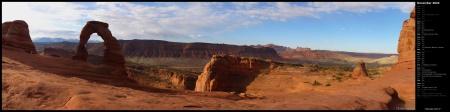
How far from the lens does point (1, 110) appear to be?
7.74m

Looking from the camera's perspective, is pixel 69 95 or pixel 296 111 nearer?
pixel 296 111

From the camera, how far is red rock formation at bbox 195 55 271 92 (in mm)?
31578

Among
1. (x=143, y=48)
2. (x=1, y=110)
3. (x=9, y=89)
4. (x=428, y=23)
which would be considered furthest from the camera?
(x=143, y=48)

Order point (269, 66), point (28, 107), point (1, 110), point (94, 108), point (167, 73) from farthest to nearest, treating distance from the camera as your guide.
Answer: point (167, 73), point (269, 66), point (28, 107), point (1, 110), point (94, 108)

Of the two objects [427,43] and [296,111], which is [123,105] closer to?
[296,111]

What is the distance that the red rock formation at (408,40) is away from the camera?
20.7 m

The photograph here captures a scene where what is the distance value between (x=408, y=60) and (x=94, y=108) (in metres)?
19.0

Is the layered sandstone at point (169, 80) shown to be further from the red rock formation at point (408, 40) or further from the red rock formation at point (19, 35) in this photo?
the red rock formation at point (408, 40)

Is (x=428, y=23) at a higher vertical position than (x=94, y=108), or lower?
higher

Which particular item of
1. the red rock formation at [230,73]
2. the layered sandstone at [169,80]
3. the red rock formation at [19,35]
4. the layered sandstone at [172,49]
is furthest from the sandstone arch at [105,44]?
the layered sandstone at [172,49]

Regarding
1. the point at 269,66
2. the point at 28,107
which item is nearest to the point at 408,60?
the point at 269,66

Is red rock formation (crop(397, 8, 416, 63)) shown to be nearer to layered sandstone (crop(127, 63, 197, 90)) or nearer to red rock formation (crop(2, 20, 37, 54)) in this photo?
red rock formation (crop(2, 20, 37, 54))

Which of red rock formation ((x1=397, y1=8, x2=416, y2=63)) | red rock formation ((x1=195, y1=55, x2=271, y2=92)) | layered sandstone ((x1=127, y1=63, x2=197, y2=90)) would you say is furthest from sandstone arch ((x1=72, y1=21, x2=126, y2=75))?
red rock formation ((x1=397, y1=8, x2=416, y2=63))

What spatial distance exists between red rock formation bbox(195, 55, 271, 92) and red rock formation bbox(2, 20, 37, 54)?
14018 mm
